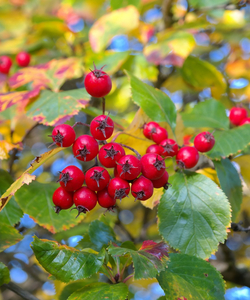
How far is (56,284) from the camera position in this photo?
180 cm

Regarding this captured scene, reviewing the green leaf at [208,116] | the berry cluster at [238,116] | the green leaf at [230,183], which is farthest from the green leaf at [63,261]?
the berry cluster at [238,116]

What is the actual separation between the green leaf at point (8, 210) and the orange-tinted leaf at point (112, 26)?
3.77 ft

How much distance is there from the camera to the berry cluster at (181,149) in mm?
1317

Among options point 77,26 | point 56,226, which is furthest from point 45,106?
point 77,26

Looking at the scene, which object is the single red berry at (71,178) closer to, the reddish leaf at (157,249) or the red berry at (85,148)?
the red berry at (85,148)

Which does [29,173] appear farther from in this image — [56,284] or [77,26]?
[77,26]

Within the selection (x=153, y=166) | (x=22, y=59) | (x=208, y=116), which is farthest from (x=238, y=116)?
(x=22, y=59)

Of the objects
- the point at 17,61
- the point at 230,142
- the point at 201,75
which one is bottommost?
the point at 201,75

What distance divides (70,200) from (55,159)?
2.49 m

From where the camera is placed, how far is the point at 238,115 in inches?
72.4

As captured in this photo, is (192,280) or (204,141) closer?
(192,280)

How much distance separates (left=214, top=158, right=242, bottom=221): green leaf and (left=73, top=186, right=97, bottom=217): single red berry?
72 cm

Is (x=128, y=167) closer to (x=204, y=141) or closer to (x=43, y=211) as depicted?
(x=204, y=141)

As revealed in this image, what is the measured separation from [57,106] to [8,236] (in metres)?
0.69
